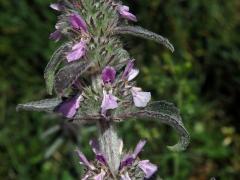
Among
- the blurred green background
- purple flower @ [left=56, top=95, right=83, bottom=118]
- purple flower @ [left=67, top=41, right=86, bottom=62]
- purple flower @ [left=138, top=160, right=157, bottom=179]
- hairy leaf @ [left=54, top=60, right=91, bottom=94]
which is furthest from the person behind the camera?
the blurred green background

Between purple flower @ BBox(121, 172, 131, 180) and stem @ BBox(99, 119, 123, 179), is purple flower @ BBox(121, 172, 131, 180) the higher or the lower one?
the lower one

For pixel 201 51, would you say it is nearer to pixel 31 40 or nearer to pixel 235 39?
pixel 235 39

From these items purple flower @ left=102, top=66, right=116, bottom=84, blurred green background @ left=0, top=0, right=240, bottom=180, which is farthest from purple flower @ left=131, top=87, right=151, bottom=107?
blurred green background @ left=0, top=0, right=240, bottom=180

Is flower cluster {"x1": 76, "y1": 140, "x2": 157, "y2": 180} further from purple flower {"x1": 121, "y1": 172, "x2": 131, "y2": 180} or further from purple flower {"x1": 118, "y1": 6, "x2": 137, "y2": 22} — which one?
purple flower {"x1": 118, "y1": 6, "x2": 137, "y2": 22}

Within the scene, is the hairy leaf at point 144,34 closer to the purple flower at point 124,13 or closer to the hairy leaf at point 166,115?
the purple flower at point 124,13

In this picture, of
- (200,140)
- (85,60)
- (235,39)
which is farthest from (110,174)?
(235,39)

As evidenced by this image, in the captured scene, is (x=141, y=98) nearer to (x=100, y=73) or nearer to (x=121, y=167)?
(x=100, y=73)

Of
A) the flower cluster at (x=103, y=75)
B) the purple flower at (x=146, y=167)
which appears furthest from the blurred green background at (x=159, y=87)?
the flower cluster at (x=103, y=75)

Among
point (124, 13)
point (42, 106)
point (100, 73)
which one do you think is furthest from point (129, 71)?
point (42, 106)
